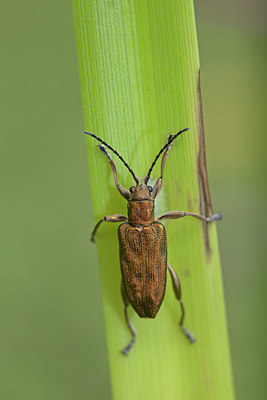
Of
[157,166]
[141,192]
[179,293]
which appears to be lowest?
[179,293]

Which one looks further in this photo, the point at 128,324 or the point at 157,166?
the point at 128,324

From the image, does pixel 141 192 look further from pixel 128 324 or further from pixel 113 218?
pixel 128 324

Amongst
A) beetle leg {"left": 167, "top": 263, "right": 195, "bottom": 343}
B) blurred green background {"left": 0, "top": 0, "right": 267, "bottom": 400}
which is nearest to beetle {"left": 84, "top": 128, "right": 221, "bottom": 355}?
beetle leg {"left": 167, "top": 263, "right": 195, "bottom": 343}

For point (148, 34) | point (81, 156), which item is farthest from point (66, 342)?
point (148, 34)

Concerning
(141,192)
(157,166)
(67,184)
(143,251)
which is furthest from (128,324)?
(67,184)

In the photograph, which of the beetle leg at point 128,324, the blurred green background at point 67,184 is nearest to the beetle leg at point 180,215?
the beetle leg at point 128,324

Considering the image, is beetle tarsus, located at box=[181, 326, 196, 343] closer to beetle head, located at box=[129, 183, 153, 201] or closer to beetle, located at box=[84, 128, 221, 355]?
beetle, located at box=[84, 128, 221, 355]

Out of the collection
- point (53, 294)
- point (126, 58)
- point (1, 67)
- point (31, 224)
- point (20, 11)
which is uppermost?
point (20, 11)

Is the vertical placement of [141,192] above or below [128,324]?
above

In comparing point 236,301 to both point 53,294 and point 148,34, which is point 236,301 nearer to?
point 53,294
